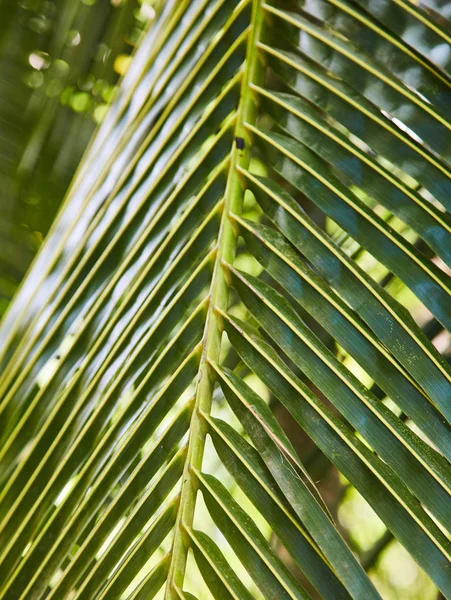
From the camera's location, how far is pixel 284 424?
0.60m

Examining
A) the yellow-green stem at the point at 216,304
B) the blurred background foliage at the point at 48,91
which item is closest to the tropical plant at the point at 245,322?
the yellow-green stem at the point at 216,304

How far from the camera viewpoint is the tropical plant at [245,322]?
0.42 metres

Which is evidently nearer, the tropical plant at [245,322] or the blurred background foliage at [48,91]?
the tropical plant at [245,322]

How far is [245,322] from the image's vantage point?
0.47m

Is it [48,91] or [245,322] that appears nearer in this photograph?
[245,322]

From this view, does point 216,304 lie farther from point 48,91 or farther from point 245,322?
point 48,91

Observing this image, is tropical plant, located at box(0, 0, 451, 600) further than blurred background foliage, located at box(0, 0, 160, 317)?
No

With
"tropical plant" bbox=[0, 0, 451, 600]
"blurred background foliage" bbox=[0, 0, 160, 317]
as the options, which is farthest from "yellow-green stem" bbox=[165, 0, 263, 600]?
"blurred background foliage" bbox=[0, 0, 160, 317]

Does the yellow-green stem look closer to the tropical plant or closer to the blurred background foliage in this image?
the tropical plant

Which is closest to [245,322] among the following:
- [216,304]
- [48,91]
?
[216,304]

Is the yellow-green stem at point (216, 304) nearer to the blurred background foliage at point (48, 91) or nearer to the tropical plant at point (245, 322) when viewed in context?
the tropical plant at point (245, 322)

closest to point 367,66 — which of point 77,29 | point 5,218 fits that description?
point 77,29

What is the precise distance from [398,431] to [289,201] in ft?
0.67

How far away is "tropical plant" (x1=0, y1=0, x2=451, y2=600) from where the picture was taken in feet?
1.37
